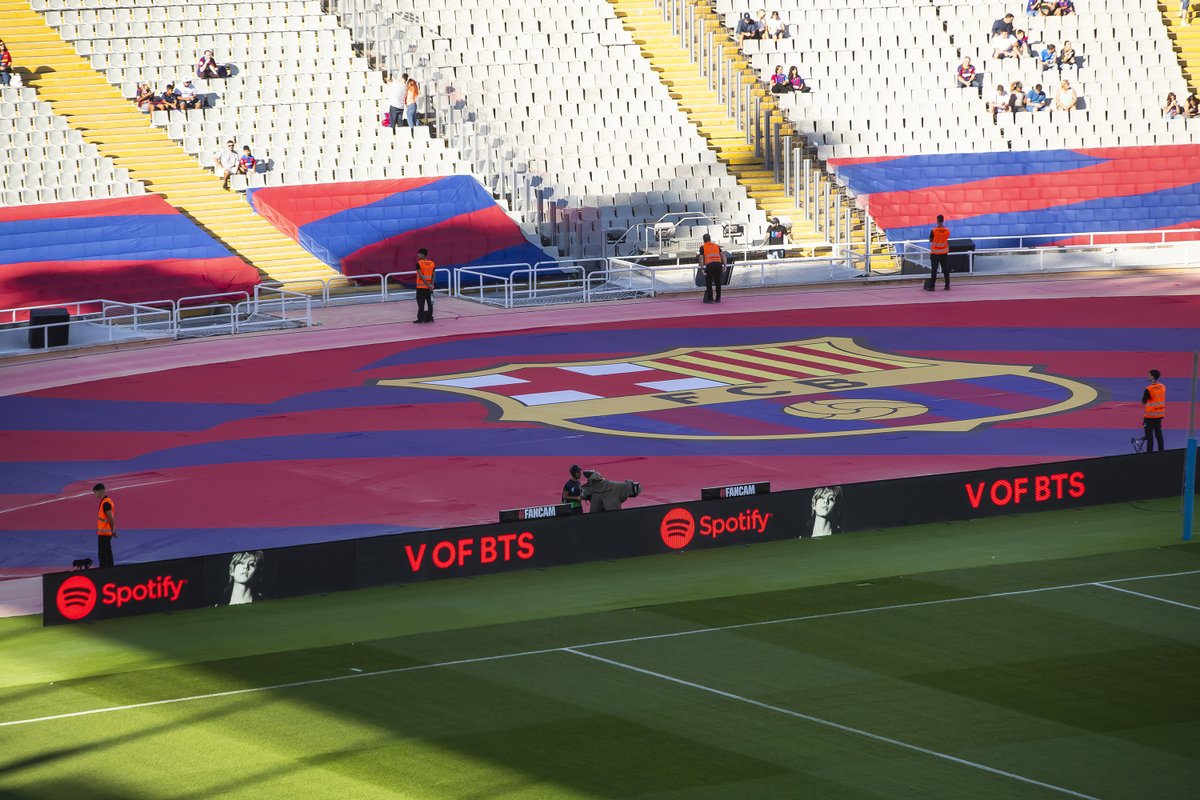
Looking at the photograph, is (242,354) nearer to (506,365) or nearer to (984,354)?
(506,365)

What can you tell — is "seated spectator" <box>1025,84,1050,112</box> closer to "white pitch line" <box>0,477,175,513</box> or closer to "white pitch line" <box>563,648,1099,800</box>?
"white pitch line" <box>0,477,175,513</box>

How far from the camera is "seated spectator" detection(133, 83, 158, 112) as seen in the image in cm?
4731

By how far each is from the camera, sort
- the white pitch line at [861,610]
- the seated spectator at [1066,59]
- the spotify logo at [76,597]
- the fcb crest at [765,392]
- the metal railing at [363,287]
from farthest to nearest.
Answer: the seated spectator at [1066,59] < the metal railing at [363,287] < the fcb crest at [765,392] < the spotify logo at [76,597] < the white pitch line at [861,610]

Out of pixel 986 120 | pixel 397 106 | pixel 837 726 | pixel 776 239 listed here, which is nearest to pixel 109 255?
pixel 397 106

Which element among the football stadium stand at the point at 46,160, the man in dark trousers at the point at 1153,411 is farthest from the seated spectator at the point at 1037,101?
the man in dark trousers at the point at 1153,411

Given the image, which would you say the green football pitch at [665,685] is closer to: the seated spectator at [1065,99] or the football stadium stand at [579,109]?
the football stadium stand at [579,109]

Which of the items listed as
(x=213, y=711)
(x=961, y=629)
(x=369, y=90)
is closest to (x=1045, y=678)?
(x=961, y=629)

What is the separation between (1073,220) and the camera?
172 feet

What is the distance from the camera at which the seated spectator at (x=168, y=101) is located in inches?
1873

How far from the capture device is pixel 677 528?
2394 cm

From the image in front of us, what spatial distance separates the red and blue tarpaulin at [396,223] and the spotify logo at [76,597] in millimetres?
25638

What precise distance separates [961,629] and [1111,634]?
64.9 inches

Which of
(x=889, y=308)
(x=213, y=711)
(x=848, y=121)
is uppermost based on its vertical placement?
(x=848, y=121)

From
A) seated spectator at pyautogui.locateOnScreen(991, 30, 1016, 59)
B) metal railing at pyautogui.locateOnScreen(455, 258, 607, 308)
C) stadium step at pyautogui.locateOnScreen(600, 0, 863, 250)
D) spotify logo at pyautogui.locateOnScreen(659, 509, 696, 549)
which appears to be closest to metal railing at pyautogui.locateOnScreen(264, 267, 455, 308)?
metal railing at pyautogui.locateOnScreen(455, 258, 607, 308)
